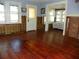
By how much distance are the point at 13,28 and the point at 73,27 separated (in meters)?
3.99

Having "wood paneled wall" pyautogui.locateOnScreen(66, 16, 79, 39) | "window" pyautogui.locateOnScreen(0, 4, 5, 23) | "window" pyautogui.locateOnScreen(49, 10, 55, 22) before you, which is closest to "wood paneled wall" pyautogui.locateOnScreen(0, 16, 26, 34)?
"window" pyautogui.locateOnScreen(0, 4, 5, 23)

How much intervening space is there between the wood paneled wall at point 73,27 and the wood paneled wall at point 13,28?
3198 millimetres

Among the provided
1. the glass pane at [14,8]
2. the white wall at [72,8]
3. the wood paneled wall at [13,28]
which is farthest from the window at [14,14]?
the white wall at [72,8]

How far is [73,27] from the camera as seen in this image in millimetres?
6059

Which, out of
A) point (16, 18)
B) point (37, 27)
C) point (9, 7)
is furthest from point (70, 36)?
point (9, 7)

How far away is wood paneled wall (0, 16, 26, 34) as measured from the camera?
6.63m

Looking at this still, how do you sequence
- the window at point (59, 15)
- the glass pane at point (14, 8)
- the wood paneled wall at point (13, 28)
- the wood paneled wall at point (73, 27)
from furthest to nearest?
the window at point (59, 15) < the glass pane at point (14, 8) < the wood paneled wall at point (13, 28) < the wood paneled wall at point (73, 27)

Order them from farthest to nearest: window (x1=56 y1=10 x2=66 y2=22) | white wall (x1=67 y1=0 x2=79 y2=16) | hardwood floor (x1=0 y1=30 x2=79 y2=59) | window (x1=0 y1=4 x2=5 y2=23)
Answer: window (x1=56 y1=10 x2=66 y2=22), window (x1=0 y1=4 x2=5 y2=23), white wall (x1=67 y1=0 x2=79 y2=16), hardwood floor (x1=0 y1=30 x2=79 y2=59)

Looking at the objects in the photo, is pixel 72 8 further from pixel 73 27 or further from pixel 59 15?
pixel 59 15

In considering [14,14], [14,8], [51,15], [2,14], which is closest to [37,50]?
[2,14]

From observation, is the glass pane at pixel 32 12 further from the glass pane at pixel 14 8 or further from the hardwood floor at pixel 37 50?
the hardwood floor at pixel 37 50

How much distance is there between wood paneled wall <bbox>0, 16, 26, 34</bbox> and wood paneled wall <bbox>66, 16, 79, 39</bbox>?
3198mm

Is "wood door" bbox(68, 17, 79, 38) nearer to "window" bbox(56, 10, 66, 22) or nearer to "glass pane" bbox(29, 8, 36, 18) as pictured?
"glass pane" bbox(29, 8, 36, 18)

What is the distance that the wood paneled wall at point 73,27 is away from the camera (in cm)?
579
